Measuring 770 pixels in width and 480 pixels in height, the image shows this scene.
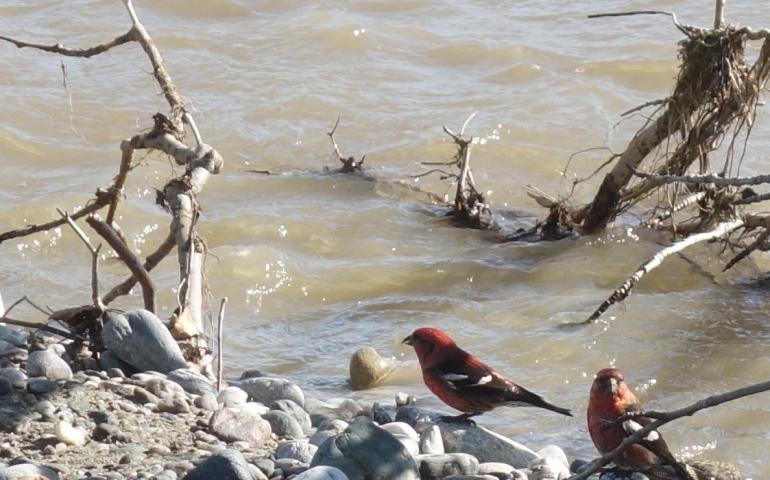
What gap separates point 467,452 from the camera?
4.81m

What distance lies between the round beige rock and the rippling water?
12cm

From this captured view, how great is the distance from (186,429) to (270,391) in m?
0.90

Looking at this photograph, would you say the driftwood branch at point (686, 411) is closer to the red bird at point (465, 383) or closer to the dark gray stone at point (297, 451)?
the dark gray stone at point (297, 451)

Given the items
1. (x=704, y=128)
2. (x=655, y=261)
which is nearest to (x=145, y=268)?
(x=655, y=261)

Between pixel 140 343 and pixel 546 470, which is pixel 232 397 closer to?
pixel 140 343

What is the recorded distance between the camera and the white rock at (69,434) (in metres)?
4.16

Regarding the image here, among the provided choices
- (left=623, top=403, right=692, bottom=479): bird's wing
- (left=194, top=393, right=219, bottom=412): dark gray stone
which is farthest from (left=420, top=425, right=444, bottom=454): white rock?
(left=194, top=393, right=219, bottom=412): dark gray stone

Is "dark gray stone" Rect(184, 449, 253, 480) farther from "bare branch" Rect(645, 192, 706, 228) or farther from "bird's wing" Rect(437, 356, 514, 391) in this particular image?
"bare branch" Rect(645, 192, 706, 228)

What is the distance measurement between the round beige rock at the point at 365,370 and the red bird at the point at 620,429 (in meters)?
1.82

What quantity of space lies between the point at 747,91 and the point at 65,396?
4.19 metres

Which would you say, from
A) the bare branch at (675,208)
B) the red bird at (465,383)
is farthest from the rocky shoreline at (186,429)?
the bare branch at (675,208)

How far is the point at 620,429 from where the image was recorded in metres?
4.57

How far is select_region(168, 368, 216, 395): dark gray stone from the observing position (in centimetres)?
492

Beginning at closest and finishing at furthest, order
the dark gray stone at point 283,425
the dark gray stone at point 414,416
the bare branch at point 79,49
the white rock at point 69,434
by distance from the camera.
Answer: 1. the white rock at point 69,434
2. the dark gray stone at point 283,425
3. the dark gray stone at point 414,416
4. the bare branch at point 79,49
